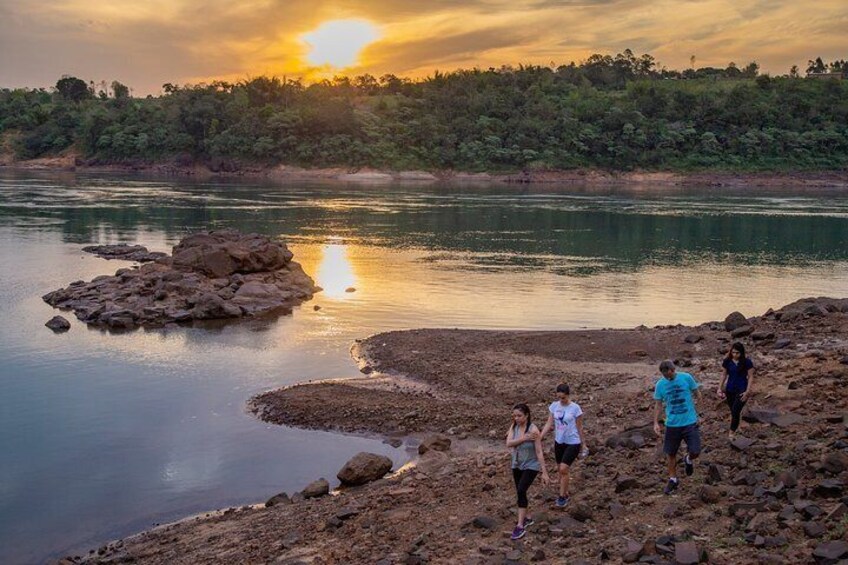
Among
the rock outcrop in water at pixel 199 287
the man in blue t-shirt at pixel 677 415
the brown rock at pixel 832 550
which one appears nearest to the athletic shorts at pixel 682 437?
the man in blue t-shirt at pixel 677 415

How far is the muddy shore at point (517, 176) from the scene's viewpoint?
13225cm

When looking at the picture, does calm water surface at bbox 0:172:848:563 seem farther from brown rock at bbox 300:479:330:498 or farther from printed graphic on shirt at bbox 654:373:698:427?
printed graphic on shirt at bbox 654:373:698:427

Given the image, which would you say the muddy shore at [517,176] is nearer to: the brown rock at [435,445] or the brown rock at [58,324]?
the brown rock at [58,324]

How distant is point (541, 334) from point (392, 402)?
8.29m

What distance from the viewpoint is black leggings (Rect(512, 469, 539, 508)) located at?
37.7 ft

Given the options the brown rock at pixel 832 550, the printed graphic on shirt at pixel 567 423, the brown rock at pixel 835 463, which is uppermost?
the printed graphic on shirt at pixel 567 423

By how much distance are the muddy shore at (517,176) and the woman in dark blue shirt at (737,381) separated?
124071 mm

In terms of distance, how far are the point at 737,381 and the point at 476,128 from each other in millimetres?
135706

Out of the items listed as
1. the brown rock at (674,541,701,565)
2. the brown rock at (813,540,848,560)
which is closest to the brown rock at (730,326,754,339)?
the brown rock at (674,541,701,565)

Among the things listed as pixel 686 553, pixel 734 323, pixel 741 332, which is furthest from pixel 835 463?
pixel 734 323

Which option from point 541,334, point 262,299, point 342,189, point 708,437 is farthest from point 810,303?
point 342,189

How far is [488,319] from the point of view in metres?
31.6

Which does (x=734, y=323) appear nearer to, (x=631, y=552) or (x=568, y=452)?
(x=568, y=452)

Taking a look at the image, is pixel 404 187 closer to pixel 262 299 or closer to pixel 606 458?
pixel 262 299
